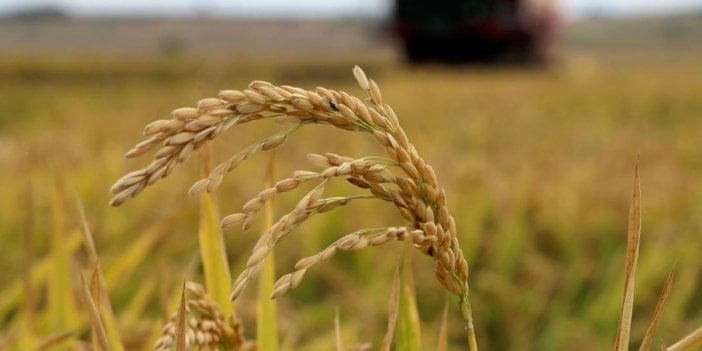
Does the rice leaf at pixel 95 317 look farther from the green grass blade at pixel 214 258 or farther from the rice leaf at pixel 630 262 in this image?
the rice leaf at pixel 630 262

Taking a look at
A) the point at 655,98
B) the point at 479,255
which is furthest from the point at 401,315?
the point at 655,98

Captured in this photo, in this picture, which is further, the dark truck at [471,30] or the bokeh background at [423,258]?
the dark truck at [471,30]

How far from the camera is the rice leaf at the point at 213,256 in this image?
0.76 meters

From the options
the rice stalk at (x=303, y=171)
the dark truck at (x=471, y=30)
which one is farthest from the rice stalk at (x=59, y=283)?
the dark truck at (x=471, y=30)

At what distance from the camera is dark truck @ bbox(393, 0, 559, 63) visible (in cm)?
1616

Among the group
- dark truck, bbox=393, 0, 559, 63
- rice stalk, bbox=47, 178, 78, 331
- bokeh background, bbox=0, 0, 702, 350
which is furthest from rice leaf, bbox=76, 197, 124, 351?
dark truck, bbox=393, 0, 559, 63

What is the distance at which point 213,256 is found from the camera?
0.77 metres

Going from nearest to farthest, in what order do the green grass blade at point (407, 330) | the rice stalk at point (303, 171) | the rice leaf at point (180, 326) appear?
1. the rice stalk at point (303, 171)
2. the rice leaf at point (180, 326)
3. the green grass blade at point (407, 330)

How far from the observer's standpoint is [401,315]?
0.73m

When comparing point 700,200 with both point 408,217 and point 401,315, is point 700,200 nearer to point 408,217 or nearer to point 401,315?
point 401,315

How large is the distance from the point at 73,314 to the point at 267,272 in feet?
1.70

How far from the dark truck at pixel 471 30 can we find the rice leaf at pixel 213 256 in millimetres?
15607

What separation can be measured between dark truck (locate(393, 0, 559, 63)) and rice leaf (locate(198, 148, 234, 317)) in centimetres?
1561

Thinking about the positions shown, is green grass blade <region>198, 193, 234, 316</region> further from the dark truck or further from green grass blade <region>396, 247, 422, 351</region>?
the dark truck
